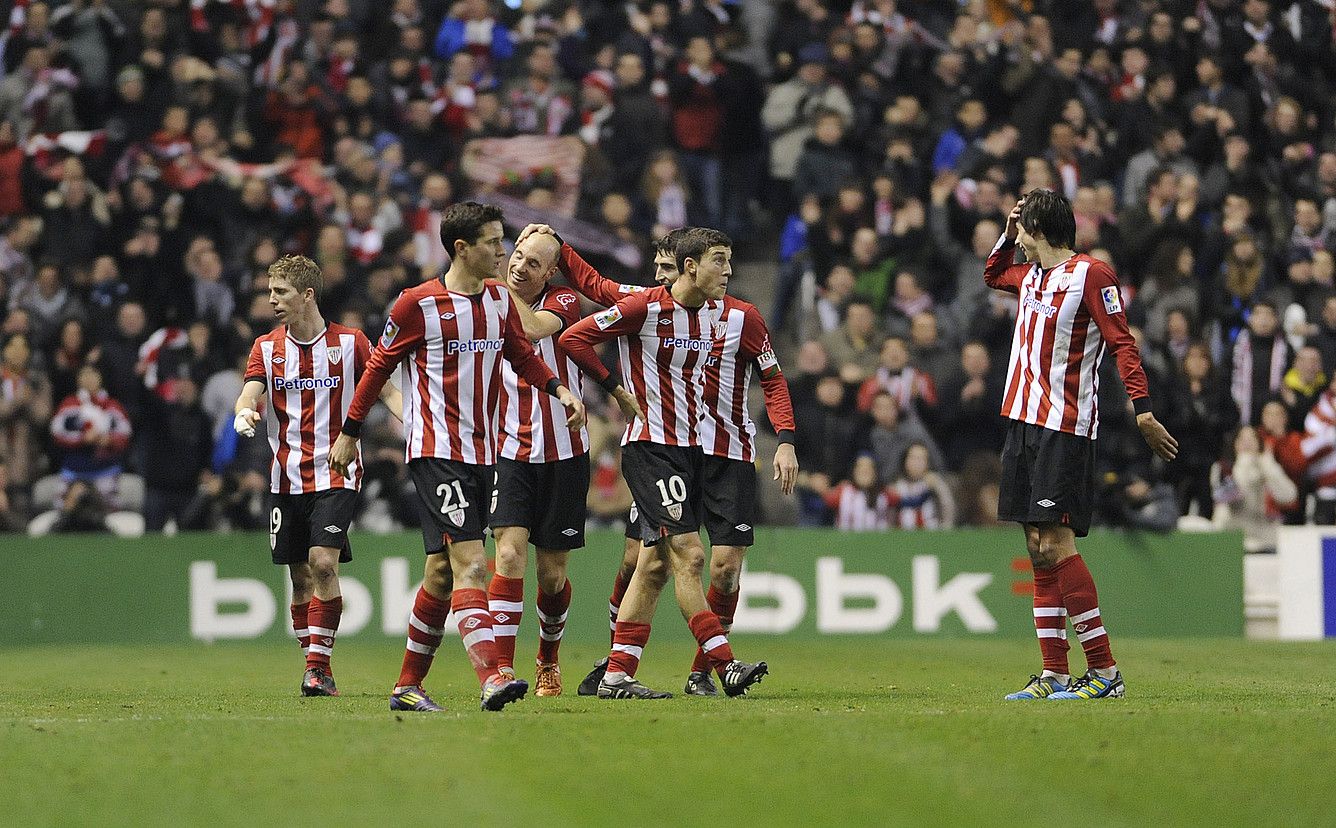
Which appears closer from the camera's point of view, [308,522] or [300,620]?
[308,522]

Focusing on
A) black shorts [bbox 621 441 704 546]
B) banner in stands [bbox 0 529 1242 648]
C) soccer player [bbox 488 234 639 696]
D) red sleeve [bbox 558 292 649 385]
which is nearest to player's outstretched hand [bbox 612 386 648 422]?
soccer player [bbox 488 234 639 696]

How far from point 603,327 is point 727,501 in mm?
1101

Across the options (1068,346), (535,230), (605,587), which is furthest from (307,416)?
(605,587)

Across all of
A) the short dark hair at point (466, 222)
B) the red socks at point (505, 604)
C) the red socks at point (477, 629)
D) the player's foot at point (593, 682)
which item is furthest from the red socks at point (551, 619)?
the short dark hair at point (466, 222)

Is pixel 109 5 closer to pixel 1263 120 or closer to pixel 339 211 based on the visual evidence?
pixel 339 211

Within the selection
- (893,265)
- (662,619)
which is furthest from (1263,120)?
(662,619)

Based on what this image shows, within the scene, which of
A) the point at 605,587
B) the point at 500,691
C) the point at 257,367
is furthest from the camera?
the point at 605,587

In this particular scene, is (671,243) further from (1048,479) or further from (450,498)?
(1048,479)

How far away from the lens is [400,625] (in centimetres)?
1565

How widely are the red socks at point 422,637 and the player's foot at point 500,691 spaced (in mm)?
471

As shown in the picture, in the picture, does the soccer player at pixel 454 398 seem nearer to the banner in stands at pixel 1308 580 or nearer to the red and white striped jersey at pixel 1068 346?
the red and white striped jersey at pixel 1068 346

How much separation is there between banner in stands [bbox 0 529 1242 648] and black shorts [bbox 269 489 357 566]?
16.4 feet

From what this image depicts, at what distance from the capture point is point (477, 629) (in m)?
8.34

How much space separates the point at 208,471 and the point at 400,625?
2153mm
